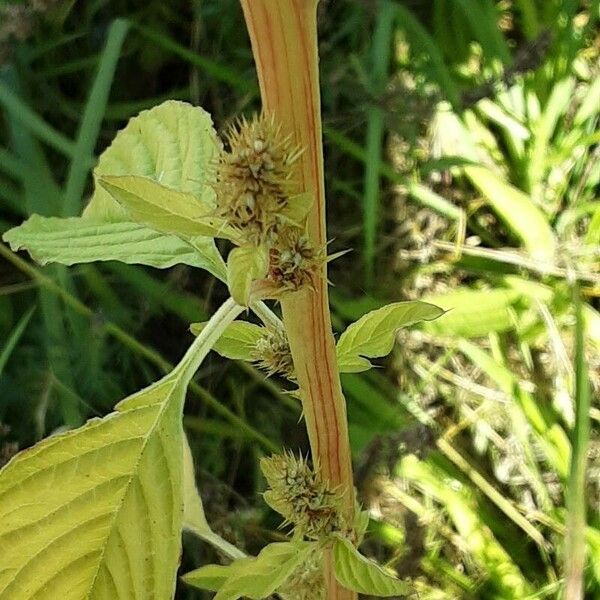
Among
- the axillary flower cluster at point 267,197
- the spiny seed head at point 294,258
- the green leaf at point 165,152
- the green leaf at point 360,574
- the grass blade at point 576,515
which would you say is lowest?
the grass blade at point 576,515

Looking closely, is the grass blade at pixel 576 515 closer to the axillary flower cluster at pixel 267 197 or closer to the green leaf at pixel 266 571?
the green leaf at pixel 266 571

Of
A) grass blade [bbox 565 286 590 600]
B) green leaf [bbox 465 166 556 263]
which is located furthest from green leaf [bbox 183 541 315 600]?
green leaf [bbox 465 166 556 263]

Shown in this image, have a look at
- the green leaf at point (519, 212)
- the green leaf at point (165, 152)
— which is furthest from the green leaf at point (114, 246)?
the green leaf at point (519, 212)

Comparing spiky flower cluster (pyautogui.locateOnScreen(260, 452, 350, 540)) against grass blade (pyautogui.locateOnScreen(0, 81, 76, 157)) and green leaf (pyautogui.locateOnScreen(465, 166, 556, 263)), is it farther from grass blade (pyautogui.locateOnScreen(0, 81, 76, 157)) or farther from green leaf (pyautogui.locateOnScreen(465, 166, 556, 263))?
green leaf (pyautogui.locateOnScreen(465, 166, 556, 263))

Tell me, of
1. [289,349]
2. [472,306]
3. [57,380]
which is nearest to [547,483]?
[472,306]

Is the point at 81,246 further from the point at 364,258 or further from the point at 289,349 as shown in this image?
the point at 364,258

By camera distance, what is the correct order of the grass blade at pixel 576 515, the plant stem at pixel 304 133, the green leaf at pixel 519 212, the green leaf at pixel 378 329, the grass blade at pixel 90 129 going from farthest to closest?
the green leaf at pixel 519 212 < the grass blade at pixel 90 129 < the grass blade at pixel 576 515 < the green leaf at pixel 378 329 < the plant stem at pixel 304 133
